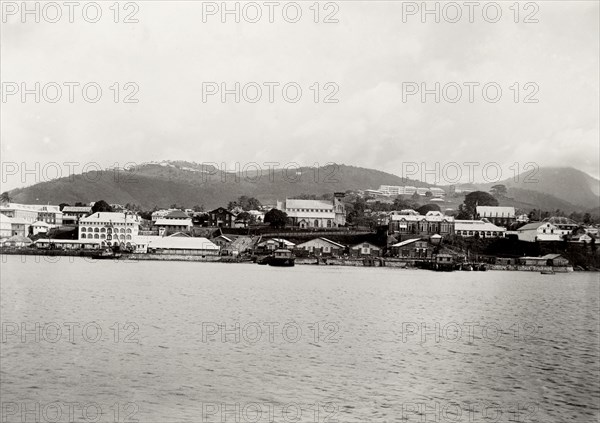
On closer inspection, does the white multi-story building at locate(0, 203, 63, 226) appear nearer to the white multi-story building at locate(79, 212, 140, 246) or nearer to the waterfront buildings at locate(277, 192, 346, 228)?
the white multi-story building at locate(79, 212, 140, 246)

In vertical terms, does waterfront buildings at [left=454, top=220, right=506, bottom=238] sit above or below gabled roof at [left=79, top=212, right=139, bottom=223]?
below

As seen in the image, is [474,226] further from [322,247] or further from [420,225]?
[322,247]

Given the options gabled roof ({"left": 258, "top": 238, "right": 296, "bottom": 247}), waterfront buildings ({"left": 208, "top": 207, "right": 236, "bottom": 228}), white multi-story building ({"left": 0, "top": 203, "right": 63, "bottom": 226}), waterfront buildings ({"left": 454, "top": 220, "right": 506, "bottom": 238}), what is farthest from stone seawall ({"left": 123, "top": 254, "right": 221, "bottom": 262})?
waterfront buildings ({"left": 454, "top": 220, "right": 506, "bottom": 238})

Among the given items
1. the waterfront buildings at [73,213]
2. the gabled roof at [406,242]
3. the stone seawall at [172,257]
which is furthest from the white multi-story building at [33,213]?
the gabled roof at [406,242]

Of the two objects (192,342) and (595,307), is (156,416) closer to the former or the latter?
(192,342)

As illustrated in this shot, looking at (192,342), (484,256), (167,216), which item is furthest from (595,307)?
(167,216)

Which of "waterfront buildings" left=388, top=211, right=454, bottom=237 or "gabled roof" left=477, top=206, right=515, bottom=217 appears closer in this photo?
"waterfront buildings" left=388, top=211, right=454, bottom=237
